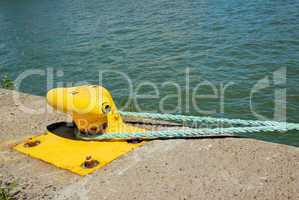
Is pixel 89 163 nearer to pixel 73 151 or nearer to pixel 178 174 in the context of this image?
pixel 73 151

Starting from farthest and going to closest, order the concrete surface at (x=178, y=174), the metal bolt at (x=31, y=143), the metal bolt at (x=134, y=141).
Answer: the metal bolt at (x=31, y=143) → the metal bolt at (x=134, y=141) → the concrete surface at (x=178, y=174)

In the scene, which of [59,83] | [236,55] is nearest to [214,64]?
[236,55]

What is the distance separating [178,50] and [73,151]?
6.60 metres

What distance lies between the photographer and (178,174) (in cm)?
383

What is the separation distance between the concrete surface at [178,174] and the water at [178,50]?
207 centimetres

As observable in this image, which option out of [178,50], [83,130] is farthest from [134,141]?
[178,50]

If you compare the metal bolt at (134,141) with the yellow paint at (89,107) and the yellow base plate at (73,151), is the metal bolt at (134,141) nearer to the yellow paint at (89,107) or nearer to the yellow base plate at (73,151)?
the yellow base plate at (73,151)

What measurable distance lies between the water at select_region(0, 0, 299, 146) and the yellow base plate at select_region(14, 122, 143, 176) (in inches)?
102

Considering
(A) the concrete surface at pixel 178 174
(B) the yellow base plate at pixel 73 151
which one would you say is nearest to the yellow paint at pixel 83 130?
(B) the yellow base plate at pixel 73 151

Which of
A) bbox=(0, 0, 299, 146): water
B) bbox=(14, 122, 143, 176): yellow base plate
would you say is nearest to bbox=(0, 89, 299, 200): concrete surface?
bbox=(14, 122, 143, 176): yellow base plate

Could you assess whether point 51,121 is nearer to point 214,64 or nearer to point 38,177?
point 38,177

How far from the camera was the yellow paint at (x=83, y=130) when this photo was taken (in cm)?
427

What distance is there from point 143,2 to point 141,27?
5.19m

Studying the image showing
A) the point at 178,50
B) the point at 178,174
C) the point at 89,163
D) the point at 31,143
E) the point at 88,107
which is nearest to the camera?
the point at 178,174
